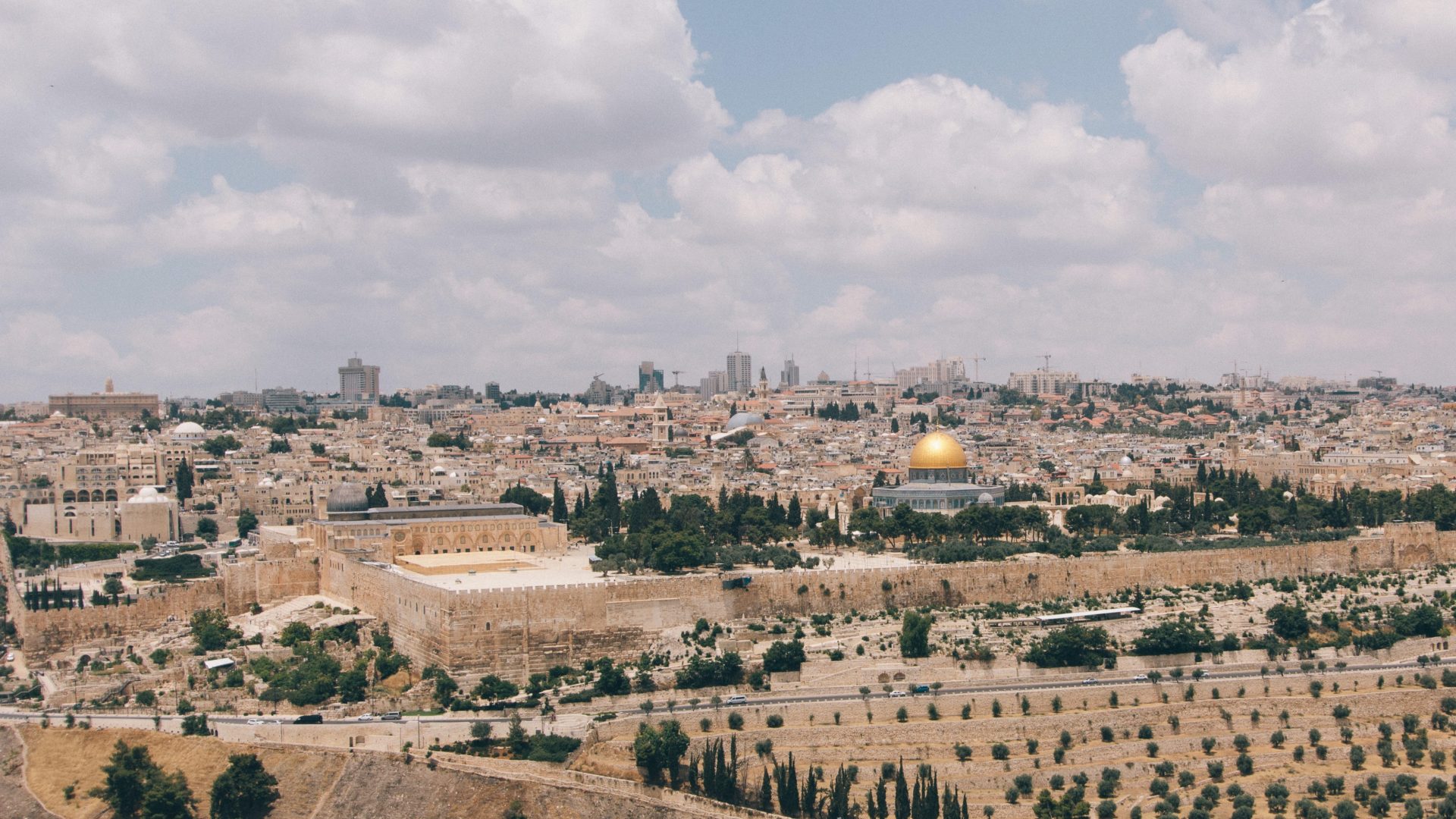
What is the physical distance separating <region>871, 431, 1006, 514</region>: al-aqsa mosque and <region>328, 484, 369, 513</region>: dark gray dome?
20046 mm

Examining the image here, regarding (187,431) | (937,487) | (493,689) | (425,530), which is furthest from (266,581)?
(187,431)

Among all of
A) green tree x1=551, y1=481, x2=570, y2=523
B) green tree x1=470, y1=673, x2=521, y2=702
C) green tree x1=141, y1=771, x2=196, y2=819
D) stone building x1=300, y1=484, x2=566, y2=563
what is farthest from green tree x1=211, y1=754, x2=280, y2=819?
green tree x1=551, y1=481, x2=570, y2=523

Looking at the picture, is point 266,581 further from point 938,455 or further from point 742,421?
point 742,421

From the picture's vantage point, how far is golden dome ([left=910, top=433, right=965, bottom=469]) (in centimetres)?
6519

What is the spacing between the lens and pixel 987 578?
1891 inches

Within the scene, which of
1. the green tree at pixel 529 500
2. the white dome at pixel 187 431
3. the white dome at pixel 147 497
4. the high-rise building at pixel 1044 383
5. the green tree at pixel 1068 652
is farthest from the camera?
the high-rise building at pixel 1044 383

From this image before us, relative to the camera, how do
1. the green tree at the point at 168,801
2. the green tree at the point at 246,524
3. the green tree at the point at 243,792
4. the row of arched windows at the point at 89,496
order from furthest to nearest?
1. the row of arched windows at the point at 89,496
2. the green tree at the point at 246,524
3. the green tree at the point at 168,801
4. the green tree at the point at 243,792

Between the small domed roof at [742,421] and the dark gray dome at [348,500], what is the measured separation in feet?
254

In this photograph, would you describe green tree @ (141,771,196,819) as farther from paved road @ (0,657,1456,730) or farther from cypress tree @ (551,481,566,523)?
cypress tree @ (551,481,566,523)

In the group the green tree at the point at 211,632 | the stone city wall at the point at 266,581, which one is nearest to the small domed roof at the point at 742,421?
the stone city wall at the point at 266,581

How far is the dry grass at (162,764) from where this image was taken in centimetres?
3659

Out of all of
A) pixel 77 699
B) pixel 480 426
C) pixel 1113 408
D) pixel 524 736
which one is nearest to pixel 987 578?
pixel 524 736

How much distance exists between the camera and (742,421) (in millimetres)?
134750

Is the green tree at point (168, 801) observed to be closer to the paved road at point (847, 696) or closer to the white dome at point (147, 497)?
the paved road at point (847, 696)
